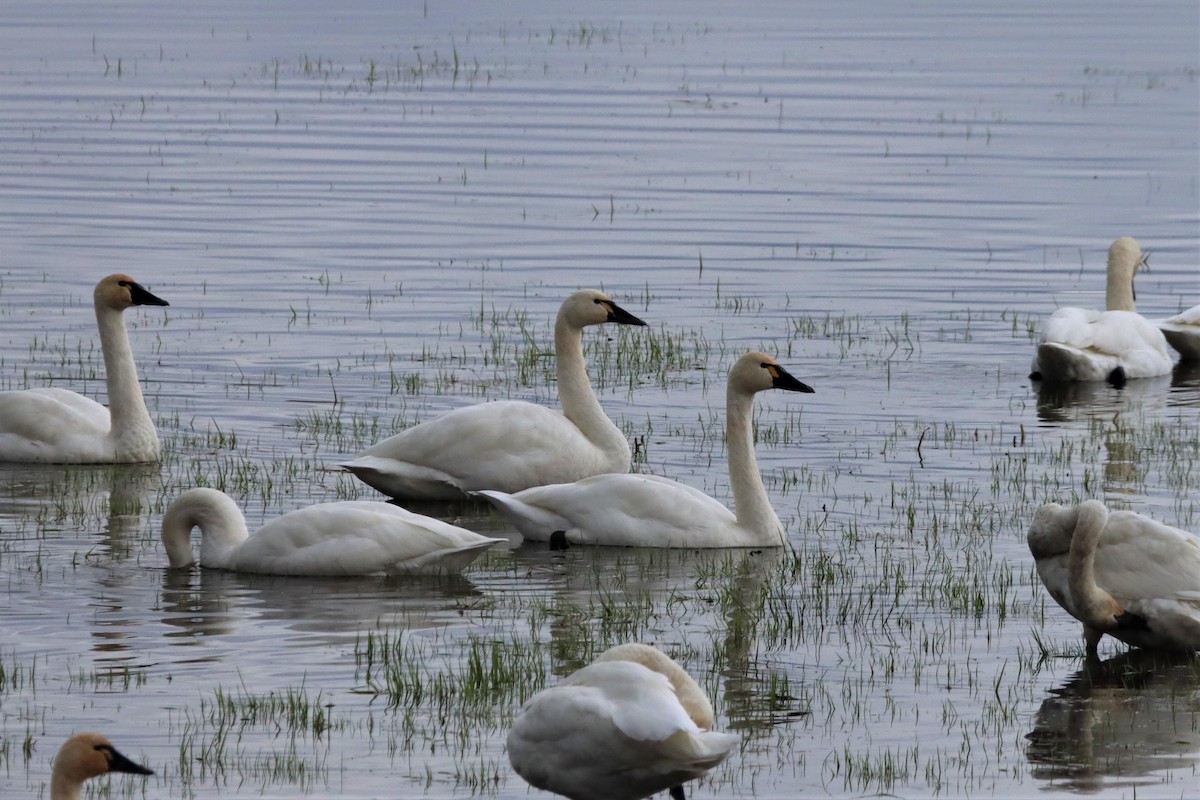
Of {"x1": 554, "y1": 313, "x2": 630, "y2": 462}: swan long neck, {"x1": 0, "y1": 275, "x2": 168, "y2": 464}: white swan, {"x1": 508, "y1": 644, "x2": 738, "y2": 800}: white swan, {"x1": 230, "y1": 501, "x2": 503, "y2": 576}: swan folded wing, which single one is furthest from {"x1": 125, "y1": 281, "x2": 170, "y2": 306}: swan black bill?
{"x1": 508, "y1": 644, "x2": 738, "y2": 800}: white swan

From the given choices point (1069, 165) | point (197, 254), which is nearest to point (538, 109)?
point (1069, 165)

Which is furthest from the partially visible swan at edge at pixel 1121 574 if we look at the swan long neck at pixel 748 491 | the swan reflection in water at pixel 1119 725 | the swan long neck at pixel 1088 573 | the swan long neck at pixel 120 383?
the swan long neck at pixel 120 383

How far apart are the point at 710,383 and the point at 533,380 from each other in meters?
1.28

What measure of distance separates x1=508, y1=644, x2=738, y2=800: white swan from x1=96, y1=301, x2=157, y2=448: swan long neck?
21.3 feet

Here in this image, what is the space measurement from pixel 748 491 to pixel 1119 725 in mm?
3142

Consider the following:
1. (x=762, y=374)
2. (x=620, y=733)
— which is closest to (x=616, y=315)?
(x=762, y=374)

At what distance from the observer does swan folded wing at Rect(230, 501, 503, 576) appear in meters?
9.98

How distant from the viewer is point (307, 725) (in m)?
7.66

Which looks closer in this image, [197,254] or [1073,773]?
[1073,773]

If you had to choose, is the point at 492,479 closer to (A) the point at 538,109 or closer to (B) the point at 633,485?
(B) the point at 633,485

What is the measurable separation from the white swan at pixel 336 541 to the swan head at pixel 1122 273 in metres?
9.40

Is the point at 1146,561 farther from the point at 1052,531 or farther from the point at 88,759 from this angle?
the point at 88,759

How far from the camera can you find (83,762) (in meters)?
5.94

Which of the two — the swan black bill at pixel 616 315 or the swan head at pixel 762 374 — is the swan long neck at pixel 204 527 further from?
the swan black bill at pixel 616 315
